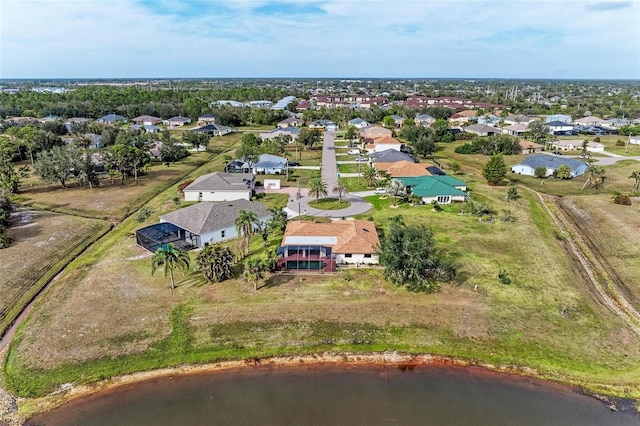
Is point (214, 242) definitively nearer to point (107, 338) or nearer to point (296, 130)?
point (107, 338)

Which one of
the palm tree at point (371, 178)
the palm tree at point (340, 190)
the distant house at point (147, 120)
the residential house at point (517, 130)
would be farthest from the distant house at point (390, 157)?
the distant house at point (147, 120)

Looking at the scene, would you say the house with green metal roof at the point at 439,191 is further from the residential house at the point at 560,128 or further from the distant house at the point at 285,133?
the residential house at the point at 560,128

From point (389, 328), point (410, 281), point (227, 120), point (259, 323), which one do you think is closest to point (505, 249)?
point (410, 281)

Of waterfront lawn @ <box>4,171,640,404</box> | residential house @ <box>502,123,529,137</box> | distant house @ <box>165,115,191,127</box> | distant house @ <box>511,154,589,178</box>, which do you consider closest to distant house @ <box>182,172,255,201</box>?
waterfront lawn @ <box>4,171,640,404</box>

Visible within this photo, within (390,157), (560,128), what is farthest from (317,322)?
(560,128)

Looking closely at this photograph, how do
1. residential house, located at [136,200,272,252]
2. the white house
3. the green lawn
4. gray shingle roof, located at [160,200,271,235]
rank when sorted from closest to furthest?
residential house, located at [136,200,272,252]
the white house
gray shingle roof, located at [160,200,271,235]
the green lawn

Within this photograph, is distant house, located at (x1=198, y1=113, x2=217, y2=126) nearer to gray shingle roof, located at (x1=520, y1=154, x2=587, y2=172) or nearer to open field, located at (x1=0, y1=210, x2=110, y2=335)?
open field, located at (x1=0, y1=210, x2=110, y2=335)

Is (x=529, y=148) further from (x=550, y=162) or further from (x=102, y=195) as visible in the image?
(x=102, y=195)
